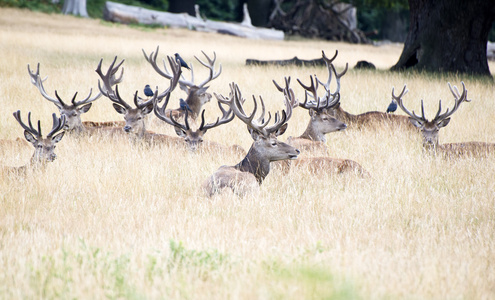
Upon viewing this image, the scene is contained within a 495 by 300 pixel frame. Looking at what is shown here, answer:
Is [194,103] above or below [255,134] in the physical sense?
below

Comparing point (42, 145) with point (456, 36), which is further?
point (456, 36)

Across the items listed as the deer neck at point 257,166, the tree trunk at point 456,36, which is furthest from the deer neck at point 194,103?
the tree trunk at point 456,36

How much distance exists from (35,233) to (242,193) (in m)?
1.73

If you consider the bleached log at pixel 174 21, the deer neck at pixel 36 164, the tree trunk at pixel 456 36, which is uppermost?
the tree trunk at pixel 456 36

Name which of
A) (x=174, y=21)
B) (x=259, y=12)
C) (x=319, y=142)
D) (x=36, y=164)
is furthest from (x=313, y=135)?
(x=259, y=12)

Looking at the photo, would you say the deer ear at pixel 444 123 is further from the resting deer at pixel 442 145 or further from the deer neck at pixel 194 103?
the deer neck at pixel 194 103

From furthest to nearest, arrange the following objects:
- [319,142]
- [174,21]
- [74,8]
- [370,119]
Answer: [74,8] < [174,21] < [370,119] < [319,142]

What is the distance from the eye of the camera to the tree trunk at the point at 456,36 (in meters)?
14.1

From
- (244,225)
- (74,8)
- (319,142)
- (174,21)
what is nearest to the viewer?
(244,225)

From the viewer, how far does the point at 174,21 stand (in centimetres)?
2886

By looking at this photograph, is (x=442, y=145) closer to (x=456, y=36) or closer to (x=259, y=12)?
(x=456, y=36)

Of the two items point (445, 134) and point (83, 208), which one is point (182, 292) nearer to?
point (83, 208)

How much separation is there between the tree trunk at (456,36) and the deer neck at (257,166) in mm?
Answer: 9619

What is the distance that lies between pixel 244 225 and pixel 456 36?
37.5ft
